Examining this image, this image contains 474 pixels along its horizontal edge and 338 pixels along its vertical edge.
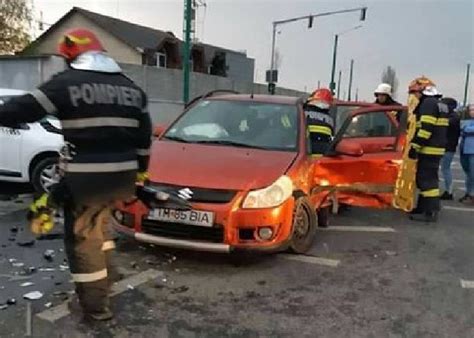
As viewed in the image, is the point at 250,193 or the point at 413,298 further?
the point at 250,193

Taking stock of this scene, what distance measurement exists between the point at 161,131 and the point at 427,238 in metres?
3.34

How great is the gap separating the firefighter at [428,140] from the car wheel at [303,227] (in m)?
2.23

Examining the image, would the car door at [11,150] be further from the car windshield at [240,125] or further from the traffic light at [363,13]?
the traffic light at [363,13]

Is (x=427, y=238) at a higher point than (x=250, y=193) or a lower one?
lower

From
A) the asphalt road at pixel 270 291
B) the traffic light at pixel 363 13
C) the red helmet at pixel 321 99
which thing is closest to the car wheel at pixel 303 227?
the asphalt road at pixel 270 291

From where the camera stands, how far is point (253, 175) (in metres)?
5.37

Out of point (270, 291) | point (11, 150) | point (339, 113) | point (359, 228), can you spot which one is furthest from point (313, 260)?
point (11, 150)

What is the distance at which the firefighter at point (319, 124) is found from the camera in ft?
23.8

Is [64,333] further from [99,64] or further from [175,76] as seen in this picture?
[175,76]

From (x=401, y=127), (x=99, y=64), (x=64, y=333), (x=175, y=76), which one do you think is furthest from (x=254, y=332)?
(x=175, y=76)

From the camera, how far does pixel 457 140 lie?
10.3 m

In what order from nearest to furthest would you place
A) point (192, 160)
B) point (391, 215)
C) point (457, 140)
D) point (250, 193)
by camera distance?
1. point (250, 193)
2. point (192, 160)
3. point (391, 215)
4. point (457, 140)

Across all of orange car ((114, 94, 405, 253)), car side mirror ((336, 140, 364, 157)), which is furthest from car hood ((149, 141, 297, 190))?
car side mirror ((336, 140, 364, 157))

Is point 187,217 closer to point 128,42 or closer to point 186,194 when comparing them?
point 186,194
